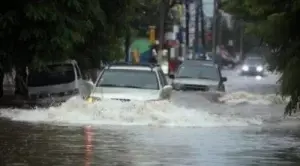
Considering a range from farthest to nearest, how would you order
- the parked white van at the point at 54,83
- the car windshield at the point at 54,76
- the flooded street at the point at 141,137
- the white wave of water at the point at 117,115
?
1. the car windshield at the point at 54,76
2. the parked white van at the point at 54,83
3. the white wave of water at the point at 117,115
4. the flooded street at the point at 141,137

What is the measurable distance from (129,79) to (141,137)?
5.18 meters

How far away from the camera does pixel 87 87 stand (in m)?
21.4

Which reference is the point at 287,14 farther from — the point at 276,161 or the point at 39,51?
the point at 39,51

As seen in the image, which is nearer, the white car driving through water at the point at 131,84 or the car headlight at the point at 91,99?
the car headlight at the point at 91,99

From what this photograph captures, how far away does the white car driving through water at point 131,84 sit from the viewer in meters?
19.7

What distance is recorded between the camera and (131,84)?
2053 centimetres

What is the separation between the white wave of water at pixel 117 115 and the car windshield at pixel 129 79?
3.26 feet

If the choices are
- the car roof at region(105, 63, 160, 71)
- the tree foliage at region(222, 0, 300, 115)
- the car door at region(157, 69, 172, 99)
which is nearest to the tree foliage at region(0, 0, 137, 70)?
the car roof at region(105, 63, 160, 71)

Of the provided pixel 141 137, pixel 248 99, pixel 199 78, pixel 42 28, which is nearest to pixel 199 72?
pixel 199 78

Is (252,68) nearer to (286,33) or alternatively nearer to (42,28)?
(42,28)

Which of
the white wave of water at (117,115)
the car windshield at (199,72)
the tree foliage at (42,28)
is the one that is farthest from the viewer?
the car windshield at (199,72)

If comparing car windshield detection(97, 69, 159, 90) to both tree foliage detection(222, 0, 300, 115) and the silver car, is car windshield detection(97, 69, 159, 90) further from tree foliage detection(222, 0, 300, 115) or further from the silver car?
the silver car

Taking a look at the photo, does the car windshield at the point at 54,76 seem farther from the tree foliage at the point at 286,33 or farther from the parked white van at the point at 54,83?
the tree foliage at the point at 286,33

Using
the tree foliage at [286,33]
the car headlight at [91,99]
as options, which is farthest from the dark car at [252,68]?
the tree foliage at [286,33]
